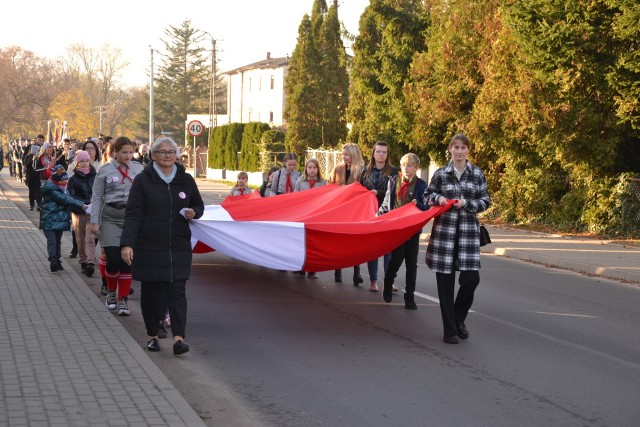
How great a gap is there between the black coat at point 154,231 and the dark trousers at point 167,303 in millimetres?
127

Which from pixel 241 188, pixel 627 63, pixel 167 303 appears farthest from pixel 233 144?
pixel 167 303

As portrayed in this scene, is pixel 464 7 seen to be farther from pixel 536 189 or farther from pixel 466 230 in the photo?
pixel 466 230

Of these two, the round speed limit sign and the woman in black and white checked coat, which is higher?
the round speed limit sign

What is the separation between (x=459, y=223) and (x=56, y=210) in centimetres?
707

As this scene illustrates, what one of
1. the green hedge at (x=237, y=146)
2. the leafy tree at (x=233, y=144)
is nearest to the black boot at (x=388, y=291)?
the green hedge at (x=237, y=146)

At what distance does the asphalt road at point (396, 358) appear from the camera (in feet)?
23.2

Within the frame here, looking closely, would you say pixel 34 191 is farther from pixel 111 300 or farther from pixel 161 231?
pixel 161 231

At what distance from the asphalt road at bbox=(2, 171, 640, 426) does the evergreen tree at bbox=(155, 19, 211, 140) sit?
341 ft

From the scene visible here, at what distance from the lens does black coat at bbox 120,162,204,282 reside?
851cm

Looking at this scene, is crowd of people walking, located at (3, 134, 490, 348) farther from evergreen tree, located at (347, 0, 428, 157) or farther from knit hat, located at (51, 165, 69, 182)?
evergreen tree, located at (347, 0, 428, 157)

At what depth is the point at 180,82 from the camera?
4628 inches

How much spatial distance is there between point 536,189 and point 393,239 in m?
15.6

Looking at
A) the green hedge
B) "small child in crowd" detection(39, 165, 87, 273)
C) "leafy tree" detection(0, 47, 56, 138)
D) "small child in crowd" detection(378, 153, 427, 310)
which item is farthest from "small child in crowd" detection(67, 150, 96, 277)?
"leafy tree" detection(0, 47, 56, 138)

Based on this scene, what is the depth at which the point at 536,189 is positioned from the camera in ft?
83.9
